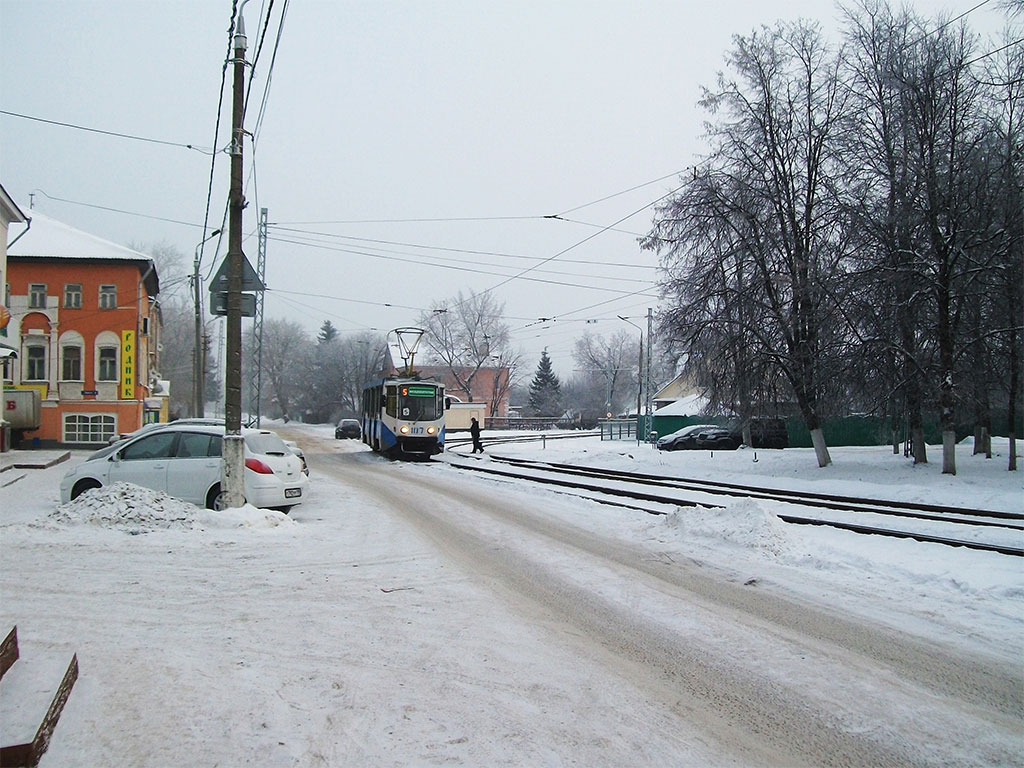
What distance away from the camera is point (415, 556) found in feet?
32.6

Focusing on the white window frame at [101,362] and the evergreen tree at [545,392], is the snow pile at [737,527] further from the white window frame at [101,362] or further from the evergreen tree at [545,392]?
the evergreen tree at [545,392]

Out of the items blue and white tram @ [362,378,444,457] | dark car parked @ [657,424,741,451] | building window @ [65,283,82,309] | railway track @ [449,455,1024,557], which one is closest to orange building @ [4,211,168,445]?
building window @ [65,283,82,309]

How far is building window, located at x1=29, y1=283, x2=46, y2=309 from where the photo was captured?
127 ft

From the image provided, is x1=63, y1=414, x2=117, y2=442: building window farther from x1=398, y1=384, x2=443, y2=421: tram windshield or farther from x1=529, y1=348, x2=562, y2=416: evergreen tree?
x1=529, y1=348, x2=562, y2=416: evergreen tree

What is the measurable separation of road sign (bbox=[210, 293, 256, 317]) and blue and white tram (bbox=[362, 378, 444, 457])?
1804 cm

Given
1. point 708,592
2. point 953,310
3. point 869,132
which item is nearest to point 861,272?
point 953,310

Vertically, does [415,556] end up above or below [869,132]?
below

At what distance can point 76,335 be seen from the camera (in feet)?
128

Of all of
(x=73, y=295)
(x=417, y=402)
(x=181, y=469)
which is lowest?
(x=181, y=469)

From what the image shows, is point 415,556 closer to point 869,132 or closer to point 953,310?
point 953,310

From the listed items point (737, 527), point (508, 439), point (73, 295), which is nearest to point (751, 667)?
point (737, 527)

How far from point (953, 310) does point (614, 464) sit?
42.6ft

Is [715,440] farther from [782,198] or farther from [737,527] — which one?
[737,527]

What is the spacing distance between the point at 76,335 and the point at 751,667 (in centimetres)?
4106
